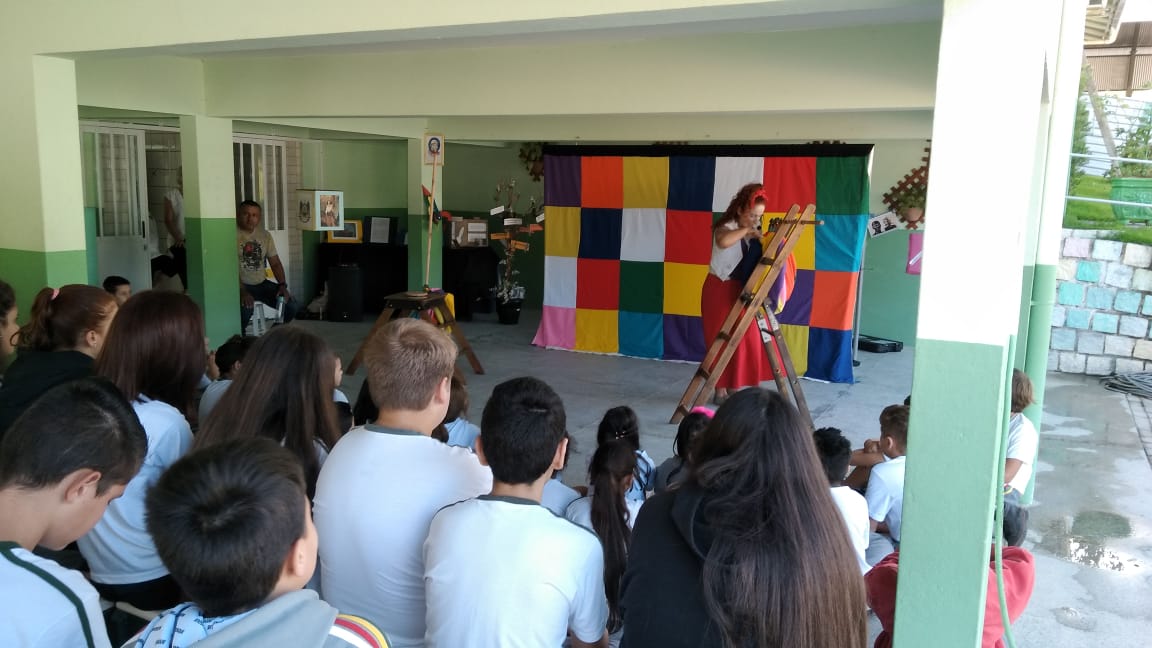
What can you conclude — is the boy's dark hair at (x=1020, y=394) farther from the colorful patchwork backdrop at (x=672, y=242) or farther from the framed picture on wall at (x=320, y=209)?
the framed picture on wall at (x=320, y=209)

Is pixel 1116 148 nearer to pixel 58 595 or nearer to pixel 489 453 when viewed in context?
pixel 489 453

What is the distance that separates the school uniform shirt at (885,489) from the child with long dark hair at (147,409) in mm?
2052

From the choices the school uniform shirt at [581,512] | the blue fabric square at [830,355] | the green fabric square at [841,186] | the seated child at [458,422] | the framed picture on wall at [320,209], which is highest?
the green fabric square at [841,186]

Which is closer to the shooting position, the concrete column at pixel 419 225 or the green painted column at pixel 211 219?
the green painted column at pixel 211 219

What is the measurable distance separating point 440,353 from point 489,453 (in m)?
0.34

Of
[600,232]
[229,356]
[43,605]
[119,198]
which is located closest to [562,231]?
[600,232]

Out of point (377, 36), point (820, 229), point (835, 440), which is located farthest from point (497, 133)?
point (835, 440)

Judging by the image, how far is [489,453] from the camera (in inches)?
58.6

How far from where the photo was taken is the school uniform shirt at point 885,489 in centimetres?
263

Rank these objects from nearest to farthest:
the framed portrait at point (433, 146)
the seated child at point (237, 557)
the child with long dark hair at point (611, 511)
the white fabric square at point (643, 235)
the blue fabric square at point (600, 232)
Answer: the seated child at point (237, 557) < the child with long dark hair at point (611, 511) < the framed portrait at point (433, 146) < the white fabric square at point (643, 235) < the blue fabric square at point (600, 232)

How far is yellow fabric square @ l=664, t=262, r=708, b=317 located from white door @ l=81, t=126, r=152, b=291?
4.73m

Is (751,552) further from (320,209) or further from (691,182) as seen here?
(320,209)

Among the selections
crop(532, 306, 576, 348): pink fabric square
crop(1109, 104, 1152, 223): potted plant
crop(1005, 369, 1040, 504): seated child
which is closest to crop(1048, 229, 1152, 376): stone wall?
crop(1109, 104, 1152, 223): potted plant

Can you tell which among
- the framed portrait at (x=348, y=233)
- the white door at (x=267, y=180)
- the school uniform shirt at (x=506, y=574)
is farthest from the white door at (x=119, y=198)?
the school uniform shirt at (x=506, y=574)
